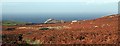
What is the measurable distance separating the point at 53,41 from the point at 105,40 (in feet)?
14.9

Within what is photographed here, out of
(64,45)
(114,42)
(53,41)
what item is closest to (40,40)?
(53,41)

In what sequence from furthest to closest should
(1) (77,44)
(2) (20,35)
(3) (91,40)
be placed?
1. (2) (20,35)
2. (3) (91,40)
3. (1) (77,44)

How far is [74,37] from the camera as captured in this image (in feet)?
113

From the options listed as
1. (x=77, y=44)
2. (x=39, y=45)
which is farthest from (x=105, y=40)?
(x=39, y=45)

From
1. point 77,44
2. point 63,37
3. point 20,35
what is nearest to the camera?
point 77,44

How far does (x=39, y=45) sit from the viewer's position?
31.3 m

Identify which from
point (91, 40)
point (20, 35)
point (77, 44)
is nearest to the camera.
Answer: point (77, 44)

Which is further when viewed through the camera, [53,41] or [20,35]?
[20,35]

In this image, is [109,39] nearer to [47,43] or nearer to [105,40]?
[105,40]

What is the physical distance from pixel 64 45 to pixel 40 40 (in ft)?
16.3

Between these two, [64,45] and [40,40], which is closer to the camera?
[64,45]

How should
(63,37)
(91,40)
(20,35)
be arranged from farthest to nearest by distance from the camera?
(20,35)
(63,37)
(91,40)

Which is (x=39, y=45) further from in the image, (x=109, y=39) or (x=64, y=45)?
(x=109, y=39)

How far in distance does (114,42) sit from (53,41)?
576 cm
